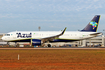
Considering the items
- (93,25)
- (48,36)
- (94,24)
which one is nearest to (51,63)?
(48,36)

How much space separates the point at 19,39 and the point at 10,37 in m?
2.94

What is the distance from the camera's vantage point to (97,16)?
55.0 metres

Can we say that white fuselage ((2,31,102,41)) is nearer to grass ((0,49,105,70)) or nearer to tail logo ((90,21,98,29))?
tail logo ((90,21,98,29))

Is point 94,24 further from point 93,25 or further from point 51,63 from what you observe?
point 51,63

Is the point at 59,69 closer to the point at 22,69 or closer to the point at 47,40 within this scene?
the point at 22,69

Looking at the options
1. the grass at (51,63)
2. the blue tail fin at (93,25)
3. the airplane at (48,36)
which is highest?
the blue tail fin at (93,25)

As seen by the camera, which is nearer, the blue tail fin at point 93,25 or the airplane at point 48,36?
the airplane at point 48,36

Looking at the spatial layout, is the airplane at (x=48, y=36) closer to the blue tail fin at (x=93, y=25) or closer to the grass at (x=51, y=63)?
the blue tail fin at (x=93, y=25)

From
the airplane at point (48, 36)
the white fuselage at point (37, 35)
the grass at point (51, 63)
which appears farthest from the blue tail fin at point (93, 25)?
the grass at point (51, 63)

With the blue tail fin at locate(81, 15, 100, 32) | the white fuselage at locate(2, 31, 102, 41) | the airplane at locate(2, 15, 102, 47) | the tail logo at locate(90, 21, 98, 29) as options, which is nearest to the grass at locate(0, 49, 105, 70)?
the airplane at locate(2, 15, 102, 47)

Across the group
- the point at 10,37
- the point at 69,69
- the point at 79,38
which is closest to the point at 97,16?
the point at 79,38

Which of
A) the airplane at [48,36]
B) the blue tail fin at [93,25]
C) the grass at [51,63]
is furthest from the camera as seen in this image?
the blue tail fin at [93,25]

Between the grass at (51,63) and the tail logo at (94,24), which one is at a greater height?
the tail logo at (94,24)

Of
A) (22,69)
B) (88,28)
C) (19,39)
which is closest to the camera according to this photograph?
(22,69)
